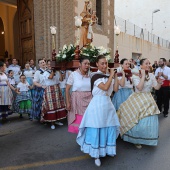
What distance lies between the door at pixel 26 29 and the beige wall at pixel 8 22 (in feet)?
11.0

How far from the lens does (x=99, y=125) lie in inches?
130

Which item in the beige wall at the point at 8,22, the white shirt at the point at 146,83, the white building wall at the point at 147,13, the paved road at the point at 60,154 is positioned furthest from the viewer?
the white building wall at the point at 147,13

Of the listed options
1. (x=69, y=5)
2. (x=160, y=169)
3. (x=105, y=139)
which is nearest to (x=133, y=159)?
(x=160, y=169)

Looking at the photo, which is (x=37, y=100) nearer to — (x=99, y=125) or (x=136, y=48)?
(x=99, y=125)

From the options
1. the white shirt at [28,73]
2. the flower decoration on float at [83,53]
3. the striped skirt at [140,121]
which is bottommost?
the striped skirt at [140,121]

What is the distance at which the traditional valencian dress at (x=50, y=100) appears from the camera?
5.37 meters

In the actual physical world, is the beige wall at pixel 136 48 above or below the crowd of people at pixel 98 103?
above

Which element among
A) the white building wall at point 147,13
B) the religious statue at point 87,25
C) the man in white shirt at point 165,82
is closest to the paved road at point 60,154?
the man in white shirt at point 165,82

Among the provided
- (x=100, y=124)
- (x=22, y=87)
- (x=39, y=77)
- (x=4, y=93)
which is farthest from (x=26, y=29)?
(x=100, y=124)

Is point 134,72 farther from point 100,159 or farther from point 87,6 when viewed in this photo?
point 87,6

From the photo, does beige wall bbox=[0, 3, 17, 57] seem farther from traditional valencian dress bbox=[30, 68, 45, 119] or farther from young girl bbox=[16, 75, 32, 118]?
traditional valencian dress bbox=[30, 68, 45, 119]

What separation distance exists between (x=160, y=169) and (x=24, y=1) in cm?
984

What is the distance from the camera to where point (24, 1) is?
34.3 feet

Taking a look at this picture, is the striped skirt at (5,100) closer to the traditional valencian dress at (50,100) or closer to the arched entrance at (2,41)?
the traditional valencian dress at (50,100)
